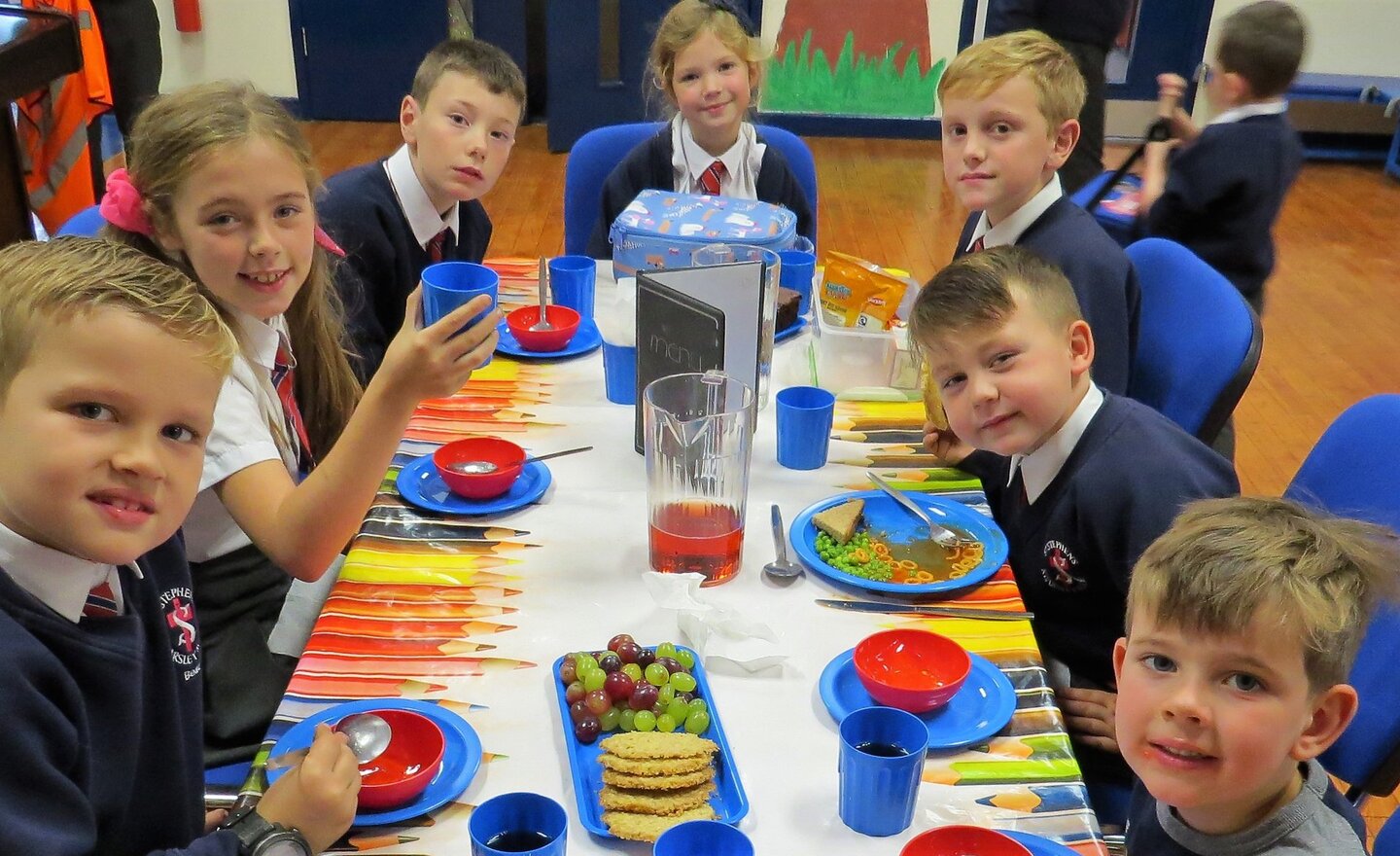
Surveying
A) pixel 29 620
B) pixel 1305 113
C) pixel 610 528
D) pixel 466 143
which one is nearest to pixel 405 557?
pixel 610 528

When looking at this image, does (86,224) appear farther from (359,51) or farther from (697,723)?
(359,51)

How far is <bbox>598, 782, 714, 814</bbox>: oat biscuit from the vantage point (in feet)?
3.41

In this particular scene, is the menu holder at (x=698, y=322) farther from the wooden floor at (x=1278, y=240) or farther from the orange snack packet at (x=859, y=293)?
the wooden floor at (x=1278, y=240)

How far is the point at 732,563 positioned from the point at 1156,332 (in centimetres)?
104

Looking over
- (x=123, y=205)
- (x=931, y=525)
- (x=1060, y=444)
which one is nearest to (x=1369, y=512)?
(x=1060, y=444)

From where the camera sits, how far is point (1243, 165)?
2.84m

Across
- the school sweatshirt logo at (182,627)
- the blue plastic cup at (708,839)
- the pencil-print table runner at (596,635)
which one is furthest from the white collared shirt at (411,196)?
the blue plastic cup at (708,839)

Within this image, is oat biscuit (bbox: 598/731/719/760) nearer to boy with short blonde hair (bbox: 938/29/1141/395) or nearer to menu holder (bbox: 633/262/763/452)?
menu holder (bbox: 633/262/763/452)

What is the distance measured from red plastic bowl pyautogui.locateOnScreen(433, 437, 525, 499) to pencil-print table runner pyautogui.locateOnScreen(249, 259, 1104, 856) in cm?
4

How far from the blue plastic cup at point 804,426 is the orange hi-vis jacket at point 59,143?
272 centimetres

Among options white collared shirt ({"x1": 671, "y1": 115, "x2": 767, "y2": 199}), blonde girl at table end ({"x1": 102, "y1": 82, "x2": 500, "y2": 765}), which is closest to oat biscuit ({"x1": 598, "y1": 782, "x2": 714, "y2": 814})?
blonde girl at table end ({"x1": 102, "y1": 82, "x2": 500, "y2": 765})

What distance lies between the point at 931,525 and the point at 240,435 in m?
0.87

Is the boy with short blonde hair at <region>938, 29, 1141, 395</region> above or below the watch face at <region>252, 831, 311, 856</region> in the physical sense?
above

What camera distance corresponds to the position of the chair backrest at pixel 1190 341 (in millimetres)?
1872
